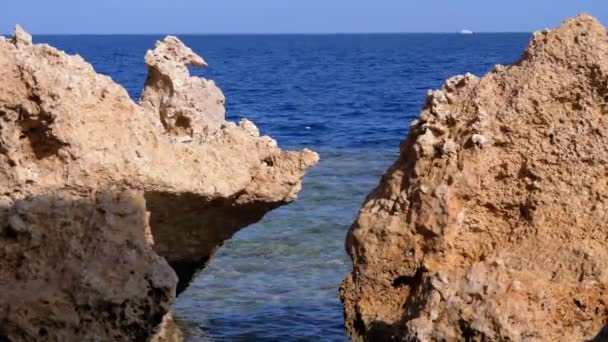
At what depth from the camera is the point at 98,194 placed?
6312mm

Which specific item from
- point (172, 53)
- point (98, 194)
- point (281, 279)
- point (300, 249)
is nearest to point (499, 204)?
point (98, 194)

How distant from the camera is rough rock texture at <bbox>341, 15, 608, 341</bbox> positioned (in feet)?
18.8

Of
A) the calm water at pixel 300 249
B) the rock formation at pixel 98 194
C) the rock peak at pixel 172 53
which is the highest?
the rock peak at pixel 172 53

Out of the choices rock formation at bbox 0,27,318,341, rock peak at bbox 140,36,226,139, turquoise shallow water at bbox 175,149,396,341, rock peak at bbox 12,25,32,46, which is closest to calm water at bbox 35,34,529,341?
turquoise shallow water at bbox 175,149,396,341

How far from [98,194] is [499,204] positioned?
→ 2313 mm

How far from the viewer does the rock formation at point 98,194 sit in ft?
19.3

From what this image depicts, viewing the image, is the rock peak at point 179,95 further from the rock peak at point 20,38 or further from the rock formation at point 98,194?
the rock peak at point 20,38

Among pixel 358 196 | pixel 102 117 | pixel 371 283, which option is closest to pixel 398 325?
pixel 371 283

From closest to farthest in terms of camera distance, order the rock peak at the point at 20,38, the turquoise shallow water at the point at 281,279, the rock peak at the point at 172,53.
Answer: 1. the rock peak at the point at 20,38
2. the rock peak at the point at 172,53
3. the turquoise shallow water at the point at 281,279

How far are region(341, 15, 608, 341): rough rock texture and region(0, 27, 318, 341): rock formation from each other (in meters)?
1.18

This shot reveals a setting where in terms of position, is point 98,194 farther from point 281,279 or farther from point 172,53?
point 281,279

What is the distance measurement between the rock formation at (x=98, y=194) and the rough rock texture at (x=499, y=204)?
118cm

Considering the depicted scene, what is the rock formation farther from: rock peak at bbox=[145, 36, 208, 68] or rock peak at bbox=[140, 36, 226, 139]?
rock peak at bbox=[145, 36, 208, 68]

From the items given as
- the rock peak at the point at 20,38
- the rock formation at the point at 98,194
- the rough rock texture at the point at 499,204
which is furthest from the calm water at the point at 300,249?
the rock peak at the point at 20,38
